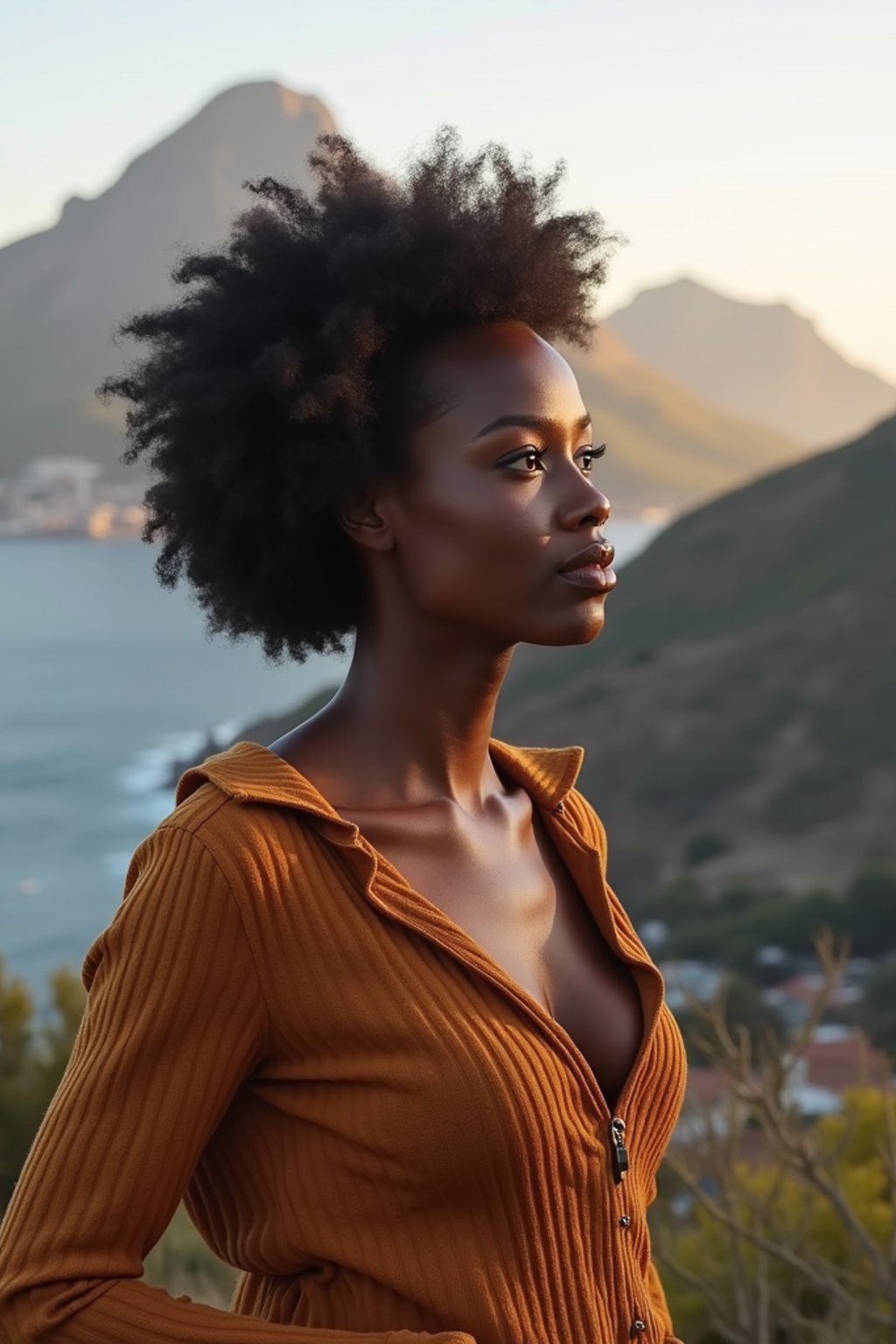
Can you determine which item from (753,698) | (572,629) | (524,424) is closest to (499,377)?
(524,424)

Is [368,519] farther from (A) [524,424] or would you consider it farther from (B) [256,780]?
(B) [256,780]

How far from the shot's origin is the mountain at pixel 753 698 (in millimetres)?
57406

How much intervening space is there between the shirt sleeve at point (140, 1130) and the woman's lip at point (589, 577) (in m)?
0.55

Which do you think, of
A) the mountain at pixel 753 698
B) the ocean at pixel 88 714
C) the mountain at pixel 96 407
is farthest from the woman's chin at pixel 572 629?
the mountain at pixel 96 407

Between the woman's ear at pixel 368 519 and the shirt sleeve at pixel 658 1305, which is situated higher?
the woman's ear at pixel 368 519

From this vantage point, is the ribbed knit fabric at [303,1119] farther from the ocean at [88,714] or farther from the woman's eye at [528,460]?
the ocean at [88,714]

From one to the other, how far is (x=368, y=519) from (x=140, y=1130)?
2.56 feet

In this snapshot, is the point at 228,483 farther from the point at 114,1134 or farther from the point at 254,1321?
the point at 254,1321

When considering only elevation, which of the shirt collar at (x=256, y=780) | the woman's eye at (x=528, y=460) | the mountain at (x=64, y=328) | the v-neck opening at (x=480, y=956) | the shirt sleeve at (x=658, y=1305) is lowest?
the shirt sleeve at (x=658, y=1305)

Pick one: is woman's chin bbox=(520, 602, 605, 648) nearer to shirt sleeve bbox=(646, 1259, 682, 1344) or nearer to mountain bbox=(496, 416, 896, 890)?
shirt sleeve bbox=(646, 1259, 682, 1344)

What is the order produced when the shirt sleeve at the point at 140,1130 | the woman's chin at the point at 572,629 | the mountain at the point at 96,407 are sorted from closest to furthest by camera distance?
the shirt sleeve at the point at 140,1130, the woman's chin at the point at 572,629, the mountain at the point at 96,407

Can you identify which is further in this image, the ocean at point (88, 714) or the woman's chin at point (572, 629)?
the ocean at point (88, 714)

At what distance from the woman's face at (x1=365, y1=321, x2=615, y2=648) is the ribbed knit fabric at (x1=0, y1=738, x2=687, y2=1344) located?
1.03 feet

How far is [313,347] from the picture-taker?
85.6 inches
